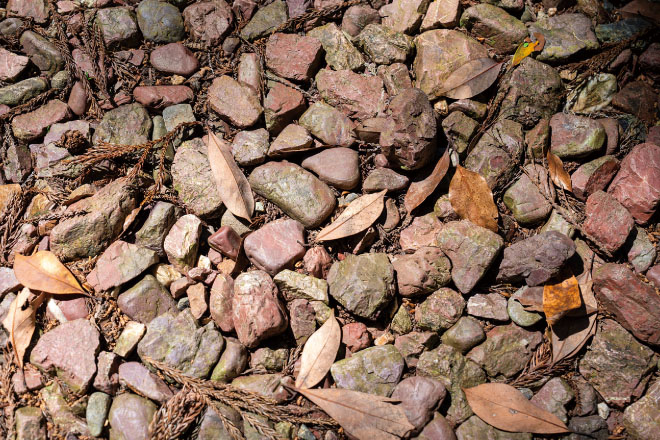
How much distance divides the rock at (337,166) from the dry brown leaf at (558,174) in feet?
3.70

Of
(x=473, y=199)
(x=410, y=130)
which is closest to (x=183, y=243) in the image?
(x=410, y=130)

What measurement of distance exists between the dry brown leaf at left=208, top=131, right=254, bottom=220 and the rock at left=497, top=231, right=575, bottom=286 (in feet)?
4.72

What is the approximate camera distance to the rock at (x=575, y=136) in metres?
2.56

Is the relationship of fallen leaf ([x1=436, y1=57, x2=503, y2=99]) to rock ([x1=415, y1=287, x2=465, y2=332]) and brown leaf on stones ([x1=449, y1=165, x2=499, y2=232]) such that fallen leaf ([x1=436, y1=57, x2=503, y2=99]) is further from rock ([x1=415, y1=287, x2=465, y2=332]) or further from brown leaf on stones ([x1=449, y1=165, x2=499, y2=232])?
rock ([x1=415, y1=287, x2=465, y2=332])

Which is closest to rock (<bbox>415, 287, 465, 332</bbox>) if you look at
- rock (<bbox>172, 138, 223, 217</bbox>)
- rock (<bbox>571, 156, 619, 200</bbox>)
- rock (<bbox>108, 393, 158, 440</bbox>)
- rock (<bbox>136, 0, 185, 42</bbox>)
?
rock (<bbox>571, 156, 619, 200</bbox>)

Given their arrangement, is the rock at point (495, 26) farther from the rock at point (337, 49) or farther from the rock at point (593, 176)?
the rock at point (593, 176)

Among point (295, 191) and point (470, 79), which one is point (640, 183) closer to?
point (470, 79)

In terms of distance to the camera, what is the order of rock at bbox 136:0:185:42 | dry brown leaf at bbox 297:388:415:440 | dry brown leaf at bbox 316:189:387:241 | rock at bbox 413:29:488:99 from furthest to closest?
rock at bbox 136:0:185:42, rock at bbox 413:29:488:99, dry brown leaf at bbox 316:189:387:241, dry brown leaf at bbox 297:388:415:440

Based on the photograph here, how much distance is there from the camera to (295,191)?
8.15 feet

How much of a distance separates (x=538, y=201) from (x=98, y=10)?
2912mm

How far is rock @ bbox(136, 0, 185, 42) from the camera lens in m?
2.77

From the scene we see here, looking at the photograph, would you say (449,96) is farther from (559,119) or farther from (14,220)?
(14,220)

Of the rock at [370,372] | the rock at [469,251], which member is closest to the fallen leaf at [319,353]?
the rock at [370,372]

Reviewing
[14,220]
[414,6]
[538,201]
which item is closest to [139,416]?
[14,220]
